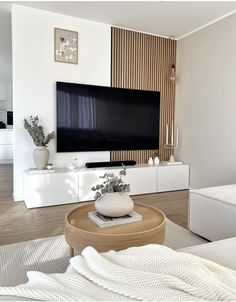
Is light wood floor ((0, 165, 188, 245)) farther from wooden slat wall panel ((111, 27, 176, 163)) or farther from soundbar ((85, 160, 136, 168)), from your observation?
wooden slat wall panel ((111, 27, 176, 163))

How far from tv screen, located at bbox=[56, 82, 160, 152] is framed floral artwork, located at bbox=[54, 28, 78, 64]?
16.1 inches

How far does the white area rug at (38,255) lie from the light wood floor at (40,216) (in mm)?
173

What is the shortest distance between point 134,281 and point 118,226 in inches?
33.4

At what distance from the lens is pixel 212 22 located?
367cm

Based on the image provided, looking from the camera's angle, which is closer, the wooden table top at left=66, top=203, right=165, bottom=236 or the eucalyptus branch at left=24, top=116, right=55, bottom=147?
the wooden table top at left=66, top=203, right=165, bottom=236

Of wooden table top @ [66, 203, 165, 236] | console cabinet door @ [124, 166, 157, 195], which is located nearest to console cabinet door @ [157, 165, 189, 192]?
console cabinet door @ [124, 166, 157, 195]

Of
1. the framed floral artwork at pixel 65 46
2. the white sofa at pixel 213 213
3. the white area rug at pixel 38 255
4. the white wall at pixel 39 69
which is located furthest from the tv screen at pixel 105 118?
the white sofa at pixel 213 213

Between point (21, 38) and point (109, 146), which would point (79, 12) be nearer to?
point (21, 38)

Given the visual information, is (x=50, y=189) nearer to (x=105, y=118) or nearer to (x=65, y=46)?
(x=105, y=118)

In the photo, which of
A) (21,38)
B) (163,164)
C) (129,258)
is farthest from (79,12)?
(129,258)

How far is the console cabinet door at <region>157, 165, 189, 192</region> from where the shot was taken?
3967 millimetres

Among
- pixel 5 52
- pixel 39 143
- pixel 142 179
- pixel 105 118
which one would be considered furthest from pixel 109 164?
pixel 5 52

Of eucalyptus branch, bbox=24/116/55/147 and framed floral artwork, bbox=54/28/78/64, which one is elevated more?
framed floral artwork, bbox=54/28/78/64

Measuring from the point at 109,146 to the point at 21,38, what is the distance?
77.7 inches
